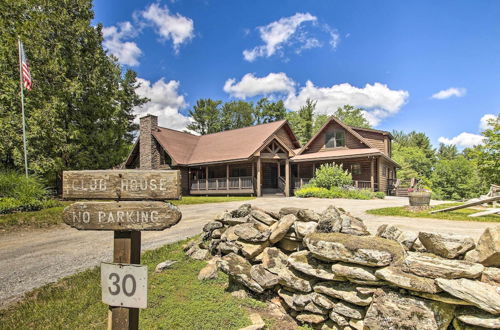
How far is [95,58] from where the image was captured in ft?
66.8

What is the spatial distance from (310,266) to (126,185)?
9.39ft

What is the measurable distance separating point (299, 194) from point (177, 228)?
11.0m

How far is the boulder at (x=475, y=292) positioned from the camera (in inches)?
102

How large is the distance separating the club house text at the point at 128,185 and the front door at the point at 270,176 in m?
21.7

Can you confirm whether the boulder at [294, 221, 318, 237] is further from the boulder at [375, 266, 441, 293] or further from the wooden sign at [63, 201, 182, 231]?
the wooden sign at [63, 201, 182, 231]

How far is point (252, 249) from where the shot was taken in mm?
4598

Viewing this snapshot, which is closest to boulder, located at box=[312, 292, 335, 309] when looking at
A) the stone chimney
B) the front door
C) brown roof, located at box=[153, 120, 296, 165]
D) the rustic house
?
the rustic house

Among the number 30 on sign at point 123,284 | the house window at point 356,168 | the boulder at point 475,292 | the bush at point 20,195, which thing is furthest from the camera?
the house window at point 356,168

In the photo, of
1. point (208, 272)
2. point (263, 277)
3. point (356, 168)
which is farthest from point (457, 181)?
point (208, 272)

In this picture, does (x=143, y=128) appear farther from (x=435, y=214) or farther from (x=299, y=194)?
(x=435, y=214)

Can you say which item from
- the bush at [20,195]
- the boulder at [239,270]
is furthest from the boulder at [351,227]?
the bush at [20,195]

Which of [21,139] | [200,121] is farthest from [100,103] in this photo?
[200,121]

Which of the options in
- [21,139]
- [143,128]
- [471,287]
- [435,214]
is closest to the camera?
[471,287]

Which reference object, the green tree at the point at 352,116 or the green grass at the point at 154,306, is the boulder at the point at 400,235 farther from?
the green tree at the point at 352,116
